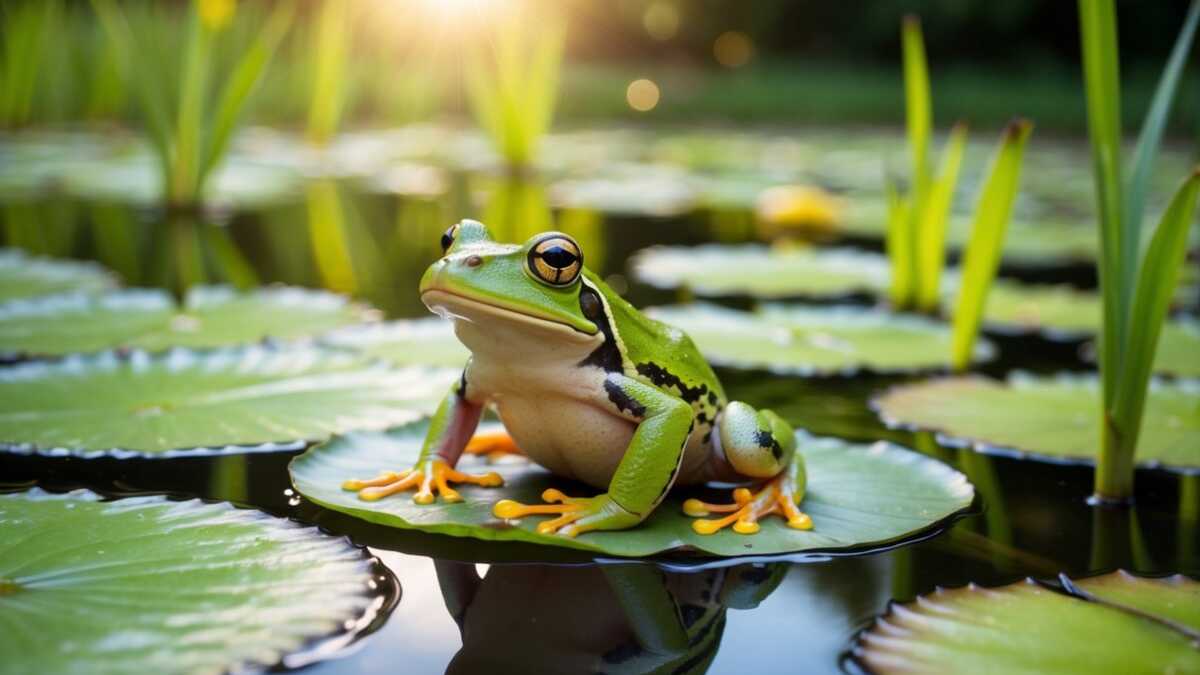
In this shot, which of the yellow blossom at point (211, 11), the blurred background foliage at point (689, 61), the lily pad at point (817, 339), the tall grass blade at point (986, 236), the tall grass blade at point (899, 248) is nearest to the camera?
the tall grass blade at point (986, 236)

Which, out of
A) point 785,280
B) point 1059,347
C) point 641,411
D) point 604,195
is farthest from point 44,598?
point 604,195

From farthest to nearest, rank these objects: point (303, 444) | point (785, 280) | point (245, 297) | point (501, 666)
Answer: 1. point (785, 280)
2. point (245, 297)
3. point (303, 444)
4. point (501, 666)

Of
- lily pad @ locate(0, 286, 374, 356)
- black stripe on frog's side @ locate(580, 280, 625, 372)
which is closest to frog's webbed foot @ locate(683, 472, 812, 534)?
black stripe on frog's side @ locate(580, 280, 625, 372)

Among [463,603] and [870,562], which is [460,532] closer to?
[463,603]

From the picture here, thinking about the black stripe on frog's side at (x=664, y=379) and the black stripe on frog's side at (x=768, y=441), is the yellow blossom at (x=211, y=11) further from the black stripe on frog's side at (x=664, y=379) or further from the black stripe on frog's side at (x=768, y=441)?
the black stripe on frog's side at (x=768, y=441)

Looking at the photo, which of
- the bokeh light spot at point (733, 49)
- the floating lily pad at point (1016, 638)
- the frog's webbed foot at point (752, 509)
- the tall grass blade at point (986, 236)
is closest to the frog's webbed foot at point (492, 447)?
the frog's webbed foot at point (752, 509)

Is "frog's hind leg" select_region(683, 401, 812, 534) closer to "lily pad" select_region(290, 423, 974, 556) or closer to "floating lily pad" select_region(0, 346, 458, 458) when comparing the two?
"lily pad" select_region(290, 423, 974, 556)

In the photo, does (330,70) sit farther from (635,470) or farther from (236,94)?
(635,470)

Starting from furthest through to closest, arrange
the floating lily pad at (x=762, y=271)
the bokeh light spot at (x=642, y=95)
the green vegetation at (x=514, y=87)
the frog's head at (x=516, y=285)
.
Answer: the bokeh light spot at (x=642, y=95) < the green vegetation at (x=514, y=87) < the floating lily pad at (x=762, y=271) < the frog's head at (x=516, y=285)
